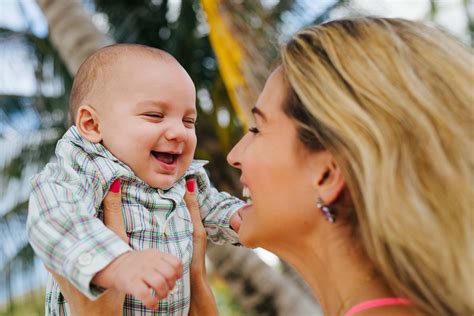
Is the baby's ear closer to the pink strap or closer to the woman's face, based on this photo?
the woman's face

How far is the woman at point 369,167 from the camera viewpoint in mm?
1730

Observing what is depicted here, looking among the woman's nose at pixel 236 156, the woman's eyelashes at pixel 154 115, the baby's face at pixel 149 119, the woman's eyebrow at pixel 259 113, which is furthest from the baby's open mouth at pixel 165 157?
the woman's eyebrow at pixel 259 113

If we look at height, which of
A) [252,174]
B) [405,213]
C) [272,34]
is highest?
[405,213]

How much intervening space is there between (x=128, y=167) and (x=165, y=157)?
0.50ft

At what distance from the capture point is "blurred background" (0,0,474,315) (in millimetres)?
5809

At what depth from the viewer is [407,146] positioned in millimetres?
1774

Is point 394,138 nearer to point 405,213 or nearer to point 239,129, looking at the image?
point 405,213

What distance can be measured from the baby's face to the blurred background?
2.68 meters

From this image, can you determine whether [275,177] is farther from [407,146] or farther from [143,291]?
[143,291]

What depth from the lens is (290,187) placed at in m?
2.00

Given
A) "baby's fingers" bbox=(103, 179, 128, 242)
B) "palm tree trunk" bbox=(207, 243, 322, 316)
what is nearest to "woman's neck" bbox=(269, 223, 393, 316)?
"baby's fingers" bbox=(103, 179, 128, 242)

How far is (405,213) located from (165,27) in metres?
8.75

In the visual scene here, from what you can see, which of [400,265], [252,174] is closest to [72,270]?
[252,174]

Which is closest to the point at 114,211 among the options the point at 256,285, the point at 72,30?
the point at 72,30
